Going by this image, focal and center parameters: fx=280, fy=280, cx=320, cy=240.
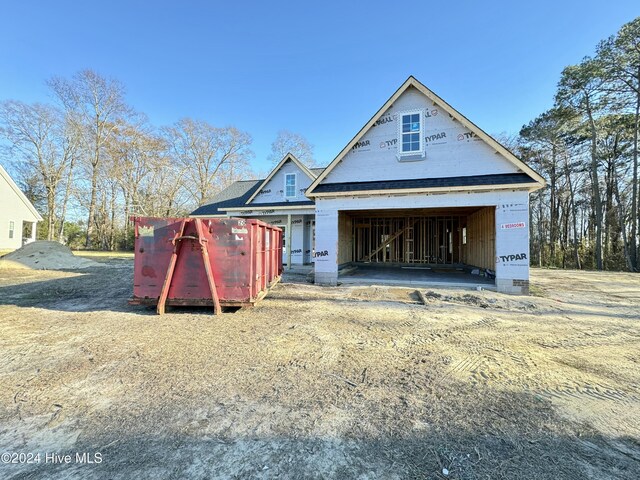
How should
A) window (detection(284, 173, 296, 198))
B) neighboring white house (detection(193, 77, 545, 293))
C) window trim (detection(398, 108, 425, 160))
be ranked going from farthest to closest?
window (detection(284, 173, 296, 198)), window trim (detection(398, 108, 425, 160)), neighboring white house (detection(193, 77, 545, 293))

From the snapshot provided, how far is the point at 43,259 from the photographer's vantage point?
15945 millimetres

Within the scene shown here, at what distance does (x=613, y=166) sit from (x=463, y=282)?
2416 centimetres

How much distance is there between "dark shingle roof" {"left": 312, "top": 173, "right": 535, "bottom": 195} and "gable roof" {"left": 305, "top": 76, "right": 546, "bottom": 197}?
20 cm

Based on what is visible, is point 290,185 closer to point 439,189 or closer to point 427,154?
point 427,154

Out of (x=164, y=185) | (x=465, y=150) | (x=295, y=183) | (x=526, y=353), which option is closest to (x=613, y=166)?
(x=465, y=150)

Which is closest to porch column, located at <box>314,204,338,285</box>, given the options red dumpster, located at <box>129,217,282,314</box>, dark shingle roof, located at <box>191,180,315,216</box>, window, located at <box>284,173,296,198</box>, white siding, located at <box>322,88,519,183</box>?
white siding, located at <box>322,88,519,183</box>

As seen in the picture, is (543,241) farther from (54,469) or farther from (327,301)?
(54,469)

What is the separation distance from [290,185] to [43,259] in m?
14.7

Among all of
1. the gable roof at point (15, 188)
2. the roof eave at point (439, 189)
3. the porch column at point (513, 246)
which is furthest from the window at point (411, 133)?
the gable roof at point (15, 188)

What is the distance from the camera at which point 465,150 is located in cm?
1032

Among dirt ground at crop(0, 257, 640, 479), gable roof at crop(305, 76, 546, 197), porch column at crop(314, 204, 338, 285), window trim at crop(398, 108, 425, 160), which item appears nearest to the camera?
dirt ground at crop(0, 257, 640, 479)

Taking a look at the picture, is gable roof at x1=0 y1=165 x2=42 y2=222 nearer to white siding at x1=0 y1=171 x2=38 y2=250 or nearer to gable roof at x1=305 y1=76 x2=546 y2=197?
white siding at x1=0 y1=171 x2=38 y2=250

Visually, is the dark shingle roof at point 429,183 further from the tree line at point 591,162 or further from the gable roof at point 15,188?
the gable roof at point 15,188

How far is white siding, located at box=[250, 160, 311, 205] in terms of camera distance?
1709cm
